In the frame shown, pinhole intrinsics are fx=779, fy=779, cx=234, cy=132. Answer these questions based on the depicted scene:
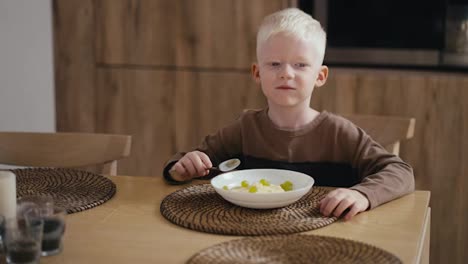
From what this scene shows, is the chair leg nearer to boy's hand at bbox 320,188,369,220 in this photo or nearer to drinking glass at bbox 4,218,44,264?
boy's hand at bbox 320,188,369,220

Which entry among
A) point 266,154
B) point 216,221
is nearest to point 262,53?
point 266,154

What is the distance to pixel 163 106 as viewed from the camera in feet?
10.3

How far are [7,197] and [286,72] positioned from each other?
0.66 metres

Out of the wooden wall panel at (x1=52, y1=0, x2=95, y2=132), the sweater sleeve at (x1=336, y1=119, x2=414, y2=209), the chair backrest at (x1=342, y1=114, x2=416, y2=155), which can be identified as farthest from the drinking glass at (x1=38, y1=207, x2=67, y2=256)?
the wooden wall panel at (x1=52, y1=0, x2=95, y2=132)

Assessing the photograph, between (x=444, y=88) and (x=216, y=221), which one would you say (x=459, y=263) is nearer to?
(x=444, y=88)

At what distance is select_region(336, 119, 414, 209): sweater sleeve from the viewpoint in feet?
5.16

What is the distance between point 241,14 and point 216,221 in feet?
5.50

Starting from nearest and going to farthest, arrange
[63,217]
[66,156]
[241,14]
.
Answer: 1. [63,217]
2. [66,156]
3. [241,14]

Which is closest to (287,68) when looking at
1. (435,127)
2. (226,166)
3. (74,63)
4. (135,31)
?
(226,166)

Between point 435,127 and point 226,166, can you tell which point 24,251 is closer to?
point 226,166

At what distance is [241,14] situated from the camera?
3.00m

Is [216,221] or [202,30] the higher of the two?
[202,30]

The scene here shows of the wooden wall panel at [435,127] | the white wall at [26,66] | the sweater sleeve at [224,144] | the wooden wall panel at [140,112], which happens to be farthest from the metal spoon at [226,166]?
the white wall at [26,66]

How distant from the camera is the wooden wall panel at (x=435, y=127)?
2789 millimetres
